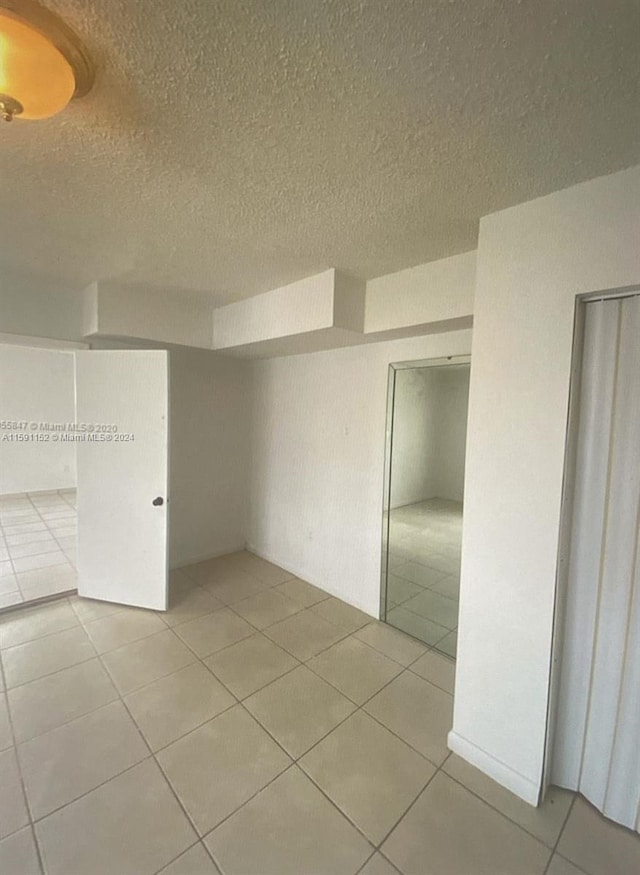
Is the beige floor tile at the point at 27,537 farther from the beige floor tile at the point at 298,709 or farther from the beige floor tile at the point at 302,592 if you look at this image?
the beige floor tile at the point at 298,709

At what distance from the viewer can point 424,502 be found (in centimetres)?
270

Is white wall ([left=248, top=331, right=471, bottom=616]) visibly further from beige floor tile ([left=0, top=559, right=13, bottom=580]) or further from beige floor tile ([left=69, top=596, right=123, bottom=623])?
beige floor tile ([left=0, top=559, right=13, bottom=580])

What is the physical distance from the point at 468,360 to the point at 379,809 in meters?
2.20

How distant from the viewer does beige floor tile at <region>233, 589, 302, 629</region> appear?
9.04ft

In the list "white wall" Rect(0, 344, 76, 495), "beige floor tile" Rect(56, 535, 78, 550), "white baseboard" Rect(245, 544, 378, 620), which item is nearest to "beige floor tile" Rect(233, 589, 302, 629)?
"white baseboard" Rect(245, 544, 378, 620)

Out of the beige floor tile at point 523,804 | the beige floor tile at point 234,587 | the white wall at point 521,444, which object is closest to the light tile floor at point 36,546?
the beige floor tile at point 234,587

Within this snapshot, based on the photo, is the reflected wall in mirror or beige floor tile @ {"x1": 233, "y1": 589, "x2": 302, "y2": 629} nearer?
the reflected wall in mirror

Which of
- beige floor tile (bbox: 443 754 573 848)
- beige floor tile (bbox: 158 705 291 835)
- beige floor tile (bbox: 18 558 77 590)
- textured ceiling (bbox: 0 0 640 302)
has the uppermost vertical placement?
textured ceiling (bbox: 0 0 640 302)

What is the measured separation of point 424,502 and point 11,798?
2508 mm

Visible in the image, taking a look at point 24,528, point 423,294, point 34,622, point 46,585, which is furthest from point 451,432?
point 24,528

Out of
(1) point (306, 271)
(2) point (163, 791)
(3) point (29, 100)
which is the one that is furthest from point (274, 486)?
(3) point (29, 100)

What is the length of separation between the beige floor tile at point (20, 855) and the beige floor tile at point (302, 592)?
6.18ft

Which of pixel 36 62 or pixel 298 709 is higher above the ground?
pixel 36 62

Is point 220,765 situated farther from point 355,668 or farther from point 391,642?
point 391,642
